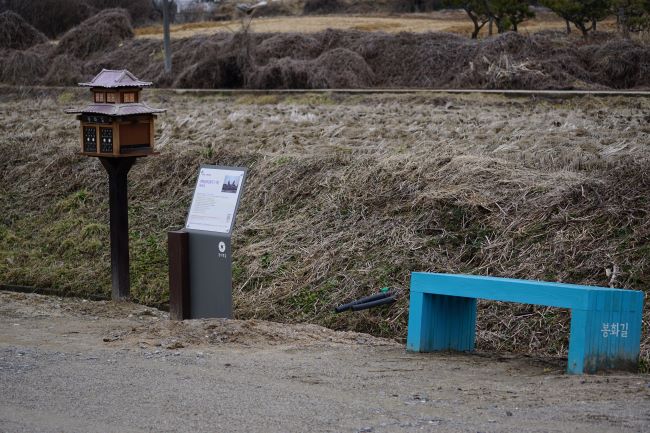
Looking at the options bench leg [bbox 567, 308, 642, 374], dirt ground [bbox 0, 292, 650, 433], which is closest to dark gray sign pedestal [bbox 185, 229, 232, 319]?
dirt ground [bbox 0, 292, 650, 433]

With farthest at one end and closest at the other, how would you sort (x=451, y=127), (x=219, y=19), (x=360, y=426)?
(x=219, y=19) → (x=451, y=127) → (x=360, y=426)

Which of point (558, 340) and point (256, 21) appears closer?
point (558, 340)

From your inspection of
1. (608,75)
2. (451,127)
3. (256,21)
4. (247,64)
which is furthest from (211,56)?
(256,21)

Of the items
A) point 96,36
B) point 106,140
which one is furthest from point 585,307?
point 96,36

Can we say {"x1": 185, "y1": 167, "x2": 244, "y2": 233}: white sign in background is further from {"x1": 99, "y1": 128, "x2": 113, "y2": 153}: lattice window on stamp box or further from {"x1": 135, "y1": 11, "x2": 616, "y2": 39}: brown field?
{"x1": 135, "y1": 11, "x2": 616, "y2": 39}: brown field

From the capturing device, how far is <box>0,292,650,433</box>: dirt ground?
6273 millimetres

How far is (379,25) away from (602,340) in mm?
38163

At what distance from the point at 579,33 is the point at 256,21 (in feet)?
63.1

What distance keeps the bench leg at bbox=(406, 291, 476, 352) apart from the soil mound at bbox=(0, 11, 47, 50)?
3617 cm

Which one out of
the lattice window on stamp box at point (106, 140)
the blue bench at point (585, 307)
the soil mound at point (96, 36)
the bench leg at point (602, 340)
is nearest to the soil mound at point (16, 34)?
the soil mound at point (96, 36)

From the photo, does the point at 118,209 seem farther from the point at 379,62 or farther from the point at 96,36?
the point at 96,36

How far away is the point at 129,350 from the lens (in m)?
8.86

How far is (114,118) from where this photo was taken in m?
11.0

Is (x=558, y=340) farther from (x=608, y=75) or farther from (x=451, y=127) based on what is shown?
(x=608, y=75)
